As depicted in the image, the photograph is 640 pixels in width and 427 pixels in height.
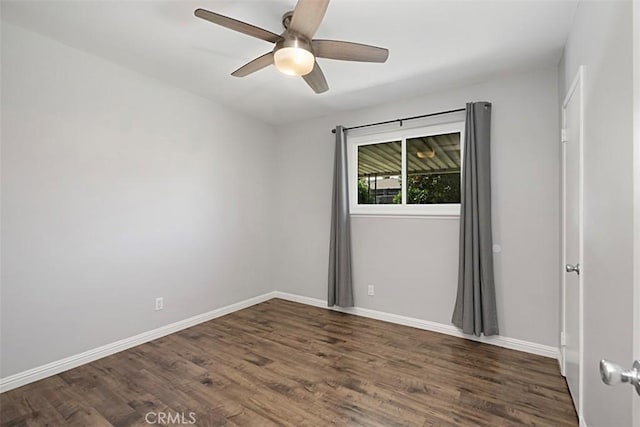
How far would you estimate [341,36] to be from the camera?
2266 mm

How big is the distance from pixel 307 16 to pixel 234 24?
404mm

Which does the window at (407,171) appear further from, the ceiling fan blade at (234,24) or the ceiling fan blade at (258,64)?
the ceiling fan blade at (234,24)

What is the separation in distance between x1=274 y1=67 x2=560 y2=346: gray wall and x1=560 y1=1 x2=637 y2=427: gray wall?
1.11 meters

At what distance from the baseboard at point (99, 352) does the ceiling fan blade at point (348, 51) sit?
2.92m

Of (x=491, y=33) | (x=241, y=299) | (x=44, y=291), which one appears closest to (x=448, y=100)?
(x=491, y=33)

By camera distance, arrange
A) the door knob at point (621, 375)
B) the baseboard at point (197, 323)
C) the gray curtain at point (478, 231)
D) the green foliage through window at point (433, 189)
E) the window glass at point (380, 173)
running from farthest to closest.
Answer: the window glass at point (380, 173) < the green foliage through window at point (433, 189) < the gray curtain at point (478, 231) < the baseboard at point (197, 323) < the door knob at point (621, 375)

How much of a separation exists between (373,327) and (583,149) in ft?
8.09

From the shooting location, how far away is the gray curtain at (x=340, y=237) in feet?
12.4

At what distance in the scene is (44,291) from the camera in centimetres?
236

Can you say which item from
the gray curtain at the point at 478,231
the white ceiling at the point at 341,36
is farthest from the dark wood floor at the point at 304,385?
the white ceiling at the point at 341,36

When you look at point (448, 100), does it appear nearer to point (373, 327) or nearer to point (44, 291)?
point (373, 327)

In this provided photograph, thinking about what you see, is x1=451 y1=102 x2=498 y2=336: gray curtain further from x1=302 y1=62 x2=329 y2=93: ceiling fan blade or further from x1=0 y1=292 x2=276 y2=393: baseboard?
x1=0 y1=292 x2=276 y2=393: baseboard

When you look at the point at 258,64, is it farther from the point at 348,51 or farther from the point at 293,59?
the point at 348,51

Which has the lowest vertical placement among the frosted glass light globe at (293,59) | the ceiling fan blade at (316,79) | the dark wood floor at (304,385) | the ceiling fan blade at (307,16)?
the dark wood floor at (304,385)
